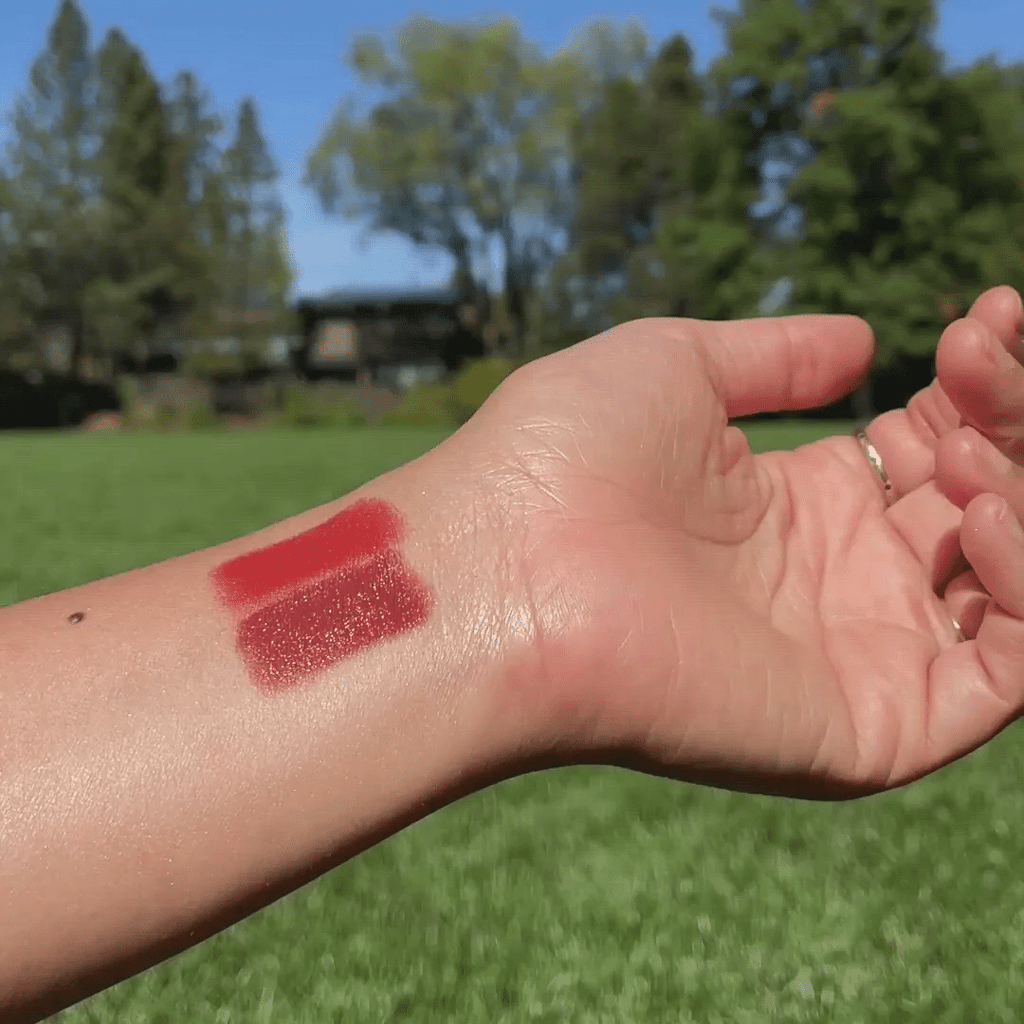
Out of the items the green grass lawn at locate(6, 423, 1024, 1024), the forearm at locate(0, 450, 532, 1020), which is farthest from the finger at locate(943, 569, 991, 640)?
the forearm at locate(0, 450, 532, 1020)

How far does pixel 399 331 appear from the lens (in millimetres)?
50625

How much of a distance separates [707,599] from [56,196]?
50618mm

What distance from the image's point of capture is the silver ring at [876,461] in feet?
7.82

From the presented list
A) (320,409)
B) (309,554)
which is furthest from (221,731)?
(320,409)

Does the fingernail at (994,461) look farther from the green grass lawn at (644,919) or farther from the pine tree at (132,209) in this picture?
the pine tree at (132,209)

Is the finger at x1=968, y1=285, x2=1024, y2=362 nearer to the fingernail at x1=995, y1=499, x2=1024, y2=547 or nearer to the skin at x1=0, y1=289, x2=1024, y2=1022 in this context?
the skin at x1=0, y1=289, x2=1024, y2=1022

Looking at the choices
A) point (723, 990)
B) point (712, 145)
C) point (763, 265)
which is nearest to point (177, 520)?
point (723, 990)

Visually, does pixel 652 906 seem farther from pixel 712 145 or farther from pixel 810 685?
pixel 712 145

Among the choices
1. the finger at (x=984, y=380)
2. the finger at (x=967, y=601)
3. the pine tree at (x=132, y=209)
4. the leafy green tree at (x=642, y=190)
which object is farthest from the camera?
the pine tree at (x=132, y=209)

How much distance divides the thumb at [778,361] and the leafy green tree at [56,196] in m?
45.8

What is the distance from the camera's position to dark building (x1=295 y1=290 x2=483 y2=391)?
164 ft

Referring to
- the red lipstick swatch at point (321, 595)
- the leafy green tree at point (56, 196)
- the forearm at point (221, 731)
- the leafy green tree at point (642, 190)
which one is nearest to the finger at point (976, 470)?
the forearm at point (221, 731)

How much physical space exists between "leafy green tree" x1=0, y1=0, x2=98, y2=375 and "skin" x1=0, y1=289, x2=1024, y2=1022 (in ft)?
150

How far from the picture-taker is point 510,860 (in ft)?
9.10
